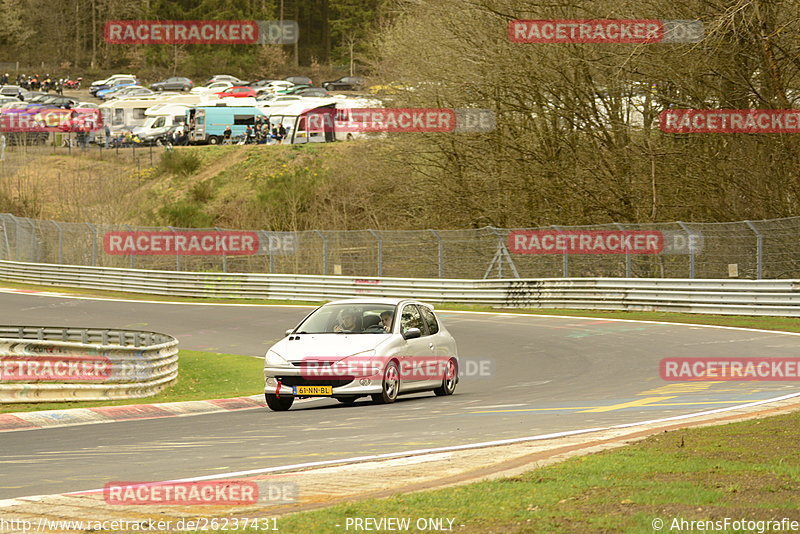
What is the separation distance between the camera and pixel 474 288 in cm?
3422

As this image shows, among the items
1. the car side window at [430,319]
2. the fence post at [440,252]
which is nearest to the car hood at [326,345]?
the car side window at [430,319]

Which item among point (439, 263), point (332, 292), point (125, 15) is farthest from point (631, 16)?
point (125, 15)

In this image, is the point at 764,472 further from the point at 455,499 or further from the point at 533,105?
the point at 533,105

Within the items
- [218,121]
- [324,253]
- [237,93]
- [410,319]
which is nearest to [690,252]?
[324,253]

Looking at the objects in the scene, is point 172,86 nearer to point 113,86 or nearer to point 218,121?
point 113,86

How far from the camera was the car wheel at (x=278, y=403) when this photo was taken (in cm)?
1484

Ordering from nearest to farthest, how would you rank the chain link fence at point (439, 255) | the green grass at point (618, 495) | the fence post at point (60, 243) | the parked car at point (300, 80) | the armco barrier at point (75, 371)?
the green grass at point (618, 495) → the armco barrier at point (75, 371) → the chain link fence at point (439, 255) → the fence post at point (60, 243) → the parked car at point (300, 80)

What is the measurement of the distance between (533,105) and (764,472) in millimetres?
30325

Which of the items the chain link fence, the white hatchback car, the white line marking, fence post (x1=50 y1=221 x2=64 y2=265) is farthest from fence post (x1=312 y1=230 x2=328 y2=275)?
the white line marking

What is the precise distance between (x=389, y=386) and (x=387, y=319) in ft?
3.43

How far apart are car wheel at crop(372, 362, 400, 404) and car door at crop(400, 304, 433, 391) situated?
17cm

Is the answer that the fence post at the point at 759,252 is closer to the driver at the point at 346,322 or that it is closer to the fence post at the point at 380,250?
the fence post at the point at 380,250

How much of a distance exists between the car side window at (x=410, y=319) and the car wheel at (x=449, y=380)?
809 millimetres

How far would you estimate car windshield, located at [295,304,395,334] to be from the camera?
15.2 m
